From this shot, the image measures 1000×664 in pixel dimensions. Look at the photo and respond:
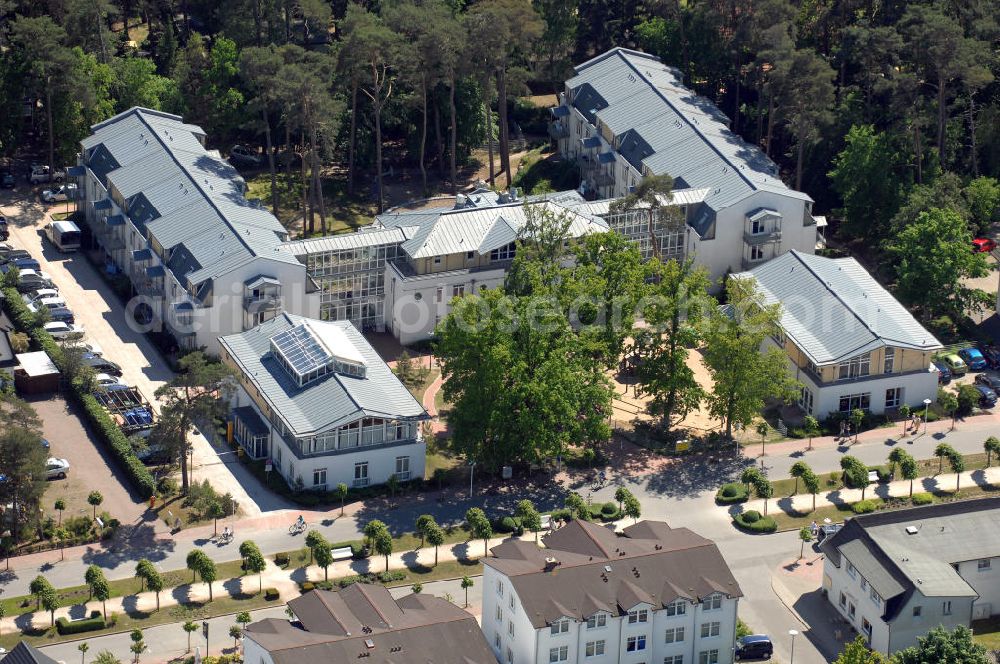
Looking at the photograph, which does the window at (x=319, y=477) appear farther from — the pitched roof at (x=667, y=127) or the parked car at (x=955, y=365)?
the parked car at (x=955, y=365)

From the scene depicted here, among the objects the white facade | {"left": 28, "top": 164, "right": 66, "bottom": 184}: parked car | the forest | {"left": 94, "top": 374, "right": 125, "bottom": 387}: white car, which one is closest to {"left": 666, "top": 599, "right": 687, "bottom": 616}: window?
the white facade

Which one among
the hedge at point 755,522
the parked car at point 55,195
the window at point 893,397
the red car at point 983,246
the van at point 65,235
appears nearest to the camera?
the hedge at point 755,522

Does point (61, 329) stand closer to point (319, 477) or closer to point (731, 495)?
point (319, 477)

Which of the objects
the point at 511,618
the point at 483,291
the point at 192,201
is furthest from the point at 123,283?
the point at 511,618

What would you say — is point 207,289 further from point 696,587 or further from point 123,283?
point 696,587

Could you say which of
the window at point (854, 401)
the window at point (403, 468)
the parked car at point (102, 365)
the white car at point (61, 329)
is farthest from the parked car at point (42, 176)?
the window at point (854, 401)

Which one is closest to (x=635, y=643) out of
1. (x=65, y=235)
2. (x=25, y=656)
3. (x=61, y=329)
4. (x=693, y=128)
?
(x=25, y=656)
